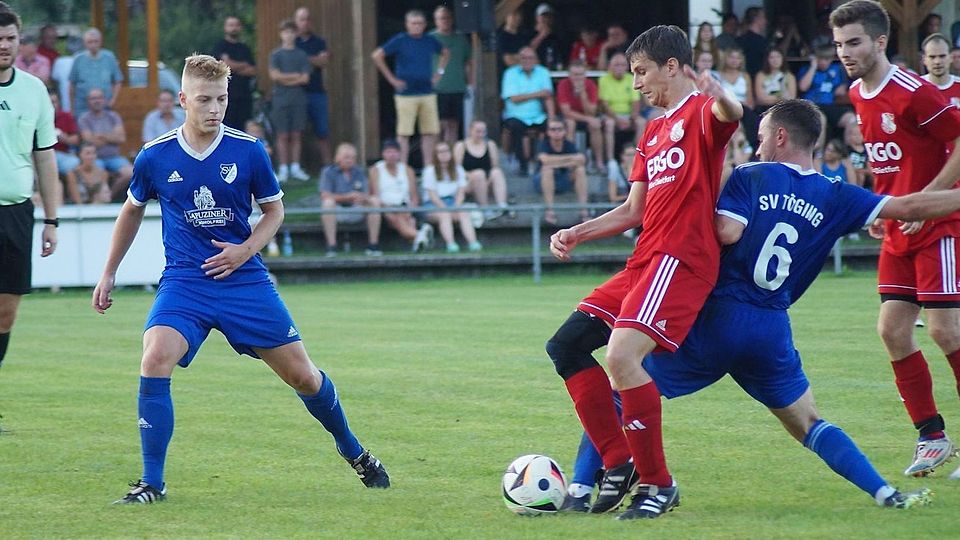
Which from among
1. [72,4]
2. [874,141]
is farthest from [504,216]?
[72,4]

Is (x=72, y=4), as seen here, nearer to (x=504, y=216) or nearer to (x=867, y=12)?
(x=504, y=216)

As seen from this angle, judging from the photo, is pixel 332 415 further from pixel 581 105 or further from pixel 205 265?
pixel 581 105

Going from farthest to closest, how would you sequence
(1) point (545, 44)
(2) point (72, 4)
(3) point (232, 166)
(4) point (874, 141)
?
(2) point (72, 4), (1) point (545, 44), (4) point (874, 141), (3) point (232, 166)

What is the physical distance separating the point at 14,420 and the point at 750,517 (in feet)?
16.1

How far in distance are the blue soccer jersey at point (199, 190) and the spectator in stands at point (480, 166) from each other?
13063 mm

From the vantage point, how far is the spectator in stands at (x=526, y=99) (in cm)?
1998

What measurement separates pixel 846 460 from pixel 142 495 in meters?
3.04

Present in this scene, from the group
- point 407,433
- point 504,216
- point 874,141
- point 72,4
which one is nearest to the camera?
point 874,141

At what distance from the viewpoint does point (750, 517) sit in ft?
18.4

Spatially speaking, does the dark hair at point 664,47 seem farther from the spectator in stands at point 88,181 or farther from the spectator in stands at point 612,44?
the spectator in stands at point 612,44

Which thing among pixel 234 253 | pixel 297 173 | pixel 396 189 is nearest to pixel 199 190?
pixel 234 253

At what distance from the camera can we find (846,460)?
559 centimetres

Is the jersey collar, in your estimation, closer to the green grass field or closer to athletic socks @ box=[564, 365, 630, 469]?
the green grass field

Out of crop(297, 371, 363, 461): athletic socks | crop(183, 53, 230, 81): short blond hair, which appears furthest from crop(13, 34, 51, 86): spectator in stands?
crop(297, 371, 363, 461): athletic socks
